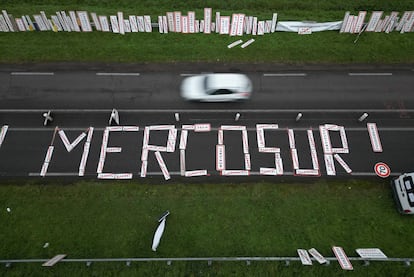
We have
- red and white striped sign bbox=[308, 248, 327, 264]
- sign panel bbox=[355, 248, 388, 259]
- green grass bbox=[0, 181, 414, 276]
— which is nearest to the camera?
red and white striped sign bbox=[308, 248, 327, 264]

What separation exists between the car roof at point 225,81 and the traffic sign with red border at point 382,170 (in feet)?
32.2

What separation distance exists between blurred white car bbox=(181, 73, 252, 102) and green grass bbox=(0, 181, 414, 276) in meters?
6.19

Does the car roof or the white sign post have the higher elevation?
the car roof

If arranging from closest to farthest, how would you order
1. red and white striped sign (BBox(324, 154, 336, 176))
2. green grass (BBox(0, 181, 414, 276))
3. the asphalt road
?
green grass (BBox(0, 181, 414, 276))
red and white striped sign (BBox(324, 154, 336, 176))
the asphalt road

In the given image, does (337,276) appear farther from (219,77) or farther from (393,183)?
(219,77)

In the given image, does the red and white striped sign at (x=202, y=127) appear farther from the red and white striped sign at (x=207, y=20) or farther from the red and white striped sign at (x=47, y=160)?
the red and white striped sign at (x=47, y=160)

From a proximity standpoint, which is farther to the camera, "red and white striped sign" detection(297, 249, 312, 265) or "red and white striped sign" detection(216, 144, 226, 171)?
"red and white striped sign" detection(216, 144, 226, 171)

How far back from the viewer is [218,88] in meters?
20.2

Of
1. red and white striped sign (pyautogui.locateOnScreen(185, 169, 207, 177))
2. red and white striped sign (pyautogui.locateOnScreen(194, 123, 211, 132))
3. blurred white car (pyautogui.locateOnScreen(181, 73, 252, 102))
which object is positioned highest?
blurred white car (pyautogui.locateOnScreen(181, 73, 252, 102))

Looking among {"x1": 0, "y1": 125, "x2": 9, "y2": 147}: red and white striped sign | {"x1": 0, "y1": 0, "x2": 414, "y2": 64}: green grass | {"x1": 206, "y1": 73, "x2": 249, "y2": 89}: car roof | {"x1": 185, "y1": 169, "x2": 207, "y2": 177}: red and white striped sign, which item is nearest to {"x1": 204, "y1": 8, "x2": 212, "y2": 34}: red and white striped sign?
{"x1": 0, "y1": 0, "x2": 414, "y2": 64}: green grass

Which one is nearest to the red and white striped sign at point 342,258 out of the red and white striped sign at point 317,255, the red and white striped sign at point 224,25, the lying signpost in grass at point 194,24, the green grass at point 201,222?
the green grass at point 201,222

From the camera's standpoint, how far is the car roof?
20.3 m

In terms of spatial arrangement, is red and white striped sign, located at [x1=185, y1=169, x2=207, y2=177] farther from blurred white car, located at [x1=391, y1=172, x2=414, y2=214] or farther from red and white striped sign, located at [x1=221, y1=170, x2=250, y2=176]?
blurred white car, located at [x1=391, y1=172, x2=414, y2=214]

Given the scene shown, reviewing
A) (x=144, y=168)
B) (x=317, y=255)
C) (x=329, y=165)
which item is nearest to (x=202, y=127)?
(x=144, y=168)
